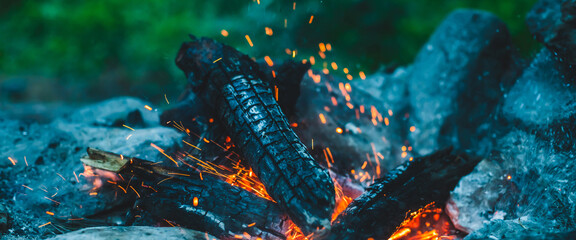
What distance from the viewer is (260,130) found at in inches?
94.5

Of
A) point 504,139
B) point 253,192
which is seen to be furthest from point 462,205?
point 253,192

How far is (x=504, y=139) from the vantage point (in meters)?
3.09

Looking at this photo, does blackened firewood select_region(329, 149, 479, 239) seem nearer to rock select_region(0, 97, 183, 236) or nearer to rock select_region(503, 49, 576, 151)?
rock select_region(503, 49, 576, 151)

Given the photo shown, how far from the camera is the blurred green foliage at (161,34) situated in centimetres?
549

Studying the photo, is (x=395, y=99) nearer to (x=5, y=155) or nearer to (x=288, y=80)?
(x=288, y=80)

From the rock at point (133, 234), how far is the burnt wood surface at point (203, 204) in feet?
0.33

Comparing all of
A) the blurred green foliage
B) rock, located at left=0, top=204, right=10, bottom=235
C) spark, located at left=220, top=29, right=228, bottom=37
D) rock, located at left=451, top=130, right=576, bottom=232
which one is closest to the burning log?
rock, located at left=0, top=204, right=10, bottom=235

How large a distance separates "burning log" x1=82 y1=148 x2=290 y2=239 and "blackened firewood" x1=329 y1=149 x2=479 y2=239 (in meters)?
0.38

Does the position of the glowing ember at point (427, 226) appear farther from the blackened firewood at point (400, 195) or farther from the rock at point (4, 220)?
the rock at point (4, 220)

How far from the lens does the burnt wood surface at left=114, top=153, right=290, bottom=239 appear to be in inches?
86.5

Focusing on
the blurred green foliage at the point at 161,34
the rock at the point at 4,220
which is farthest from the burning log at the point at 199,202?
the blurred green foliage at the point at 161,34

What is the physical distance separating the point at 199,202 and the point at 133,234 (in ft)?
1.27

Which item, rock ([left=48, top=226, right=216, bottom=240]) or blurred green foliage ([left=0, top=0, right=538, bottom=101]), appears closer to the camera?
rock ([left=48, top=226, right=216, bottom=240])

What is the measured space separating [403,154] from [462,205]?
941 millimetres
